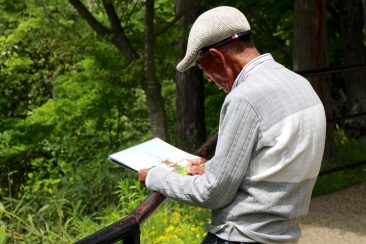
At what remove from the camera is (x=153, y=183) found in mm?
2174

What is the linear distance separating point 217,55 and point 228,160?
0.34m

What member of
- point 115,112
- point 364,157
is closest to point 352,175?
point 364,157

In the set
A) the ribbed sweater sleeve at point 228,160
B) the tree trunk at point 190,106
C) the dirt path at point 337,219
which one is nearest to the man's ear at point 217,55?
the ribbed sweater sleeve at point 228,160

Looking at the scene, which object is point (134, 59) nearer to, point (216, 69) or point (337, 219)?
point (337, 219)

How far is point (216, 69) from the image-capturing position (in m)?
2.07

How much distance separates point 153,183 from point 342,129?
31.3 ft

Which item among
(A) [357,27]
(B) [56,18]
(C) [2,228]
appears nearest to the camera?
(C) [2,228]

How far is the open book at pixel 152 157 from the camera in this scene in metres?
2.35

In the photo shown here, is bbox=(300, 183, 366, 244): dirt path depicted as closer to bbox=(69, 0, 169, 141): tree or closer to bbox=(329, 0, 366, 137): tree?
bbox=(69, 0, 169, 141): tree

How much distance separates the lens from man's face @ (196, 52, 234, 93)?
2.04m

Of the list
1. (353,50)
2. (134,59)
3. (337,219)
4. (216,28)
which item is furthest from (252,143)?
(353,50)

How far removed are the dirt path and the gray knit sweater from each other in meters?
3.13

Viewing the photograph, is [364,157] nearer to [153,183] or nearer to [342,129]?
[342,129]

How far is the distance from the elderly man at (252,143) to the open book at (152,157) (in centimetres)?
27
